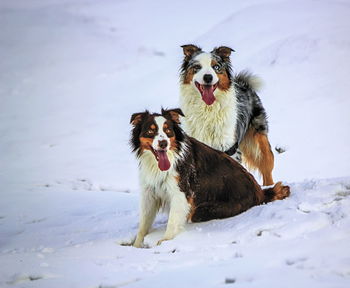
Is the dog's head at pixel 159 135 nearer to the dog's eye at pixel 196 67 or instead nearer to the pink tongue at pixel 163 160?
the pink tongue at pixel 163 160

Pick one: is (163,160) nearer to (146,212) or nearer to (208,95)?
(146,212)

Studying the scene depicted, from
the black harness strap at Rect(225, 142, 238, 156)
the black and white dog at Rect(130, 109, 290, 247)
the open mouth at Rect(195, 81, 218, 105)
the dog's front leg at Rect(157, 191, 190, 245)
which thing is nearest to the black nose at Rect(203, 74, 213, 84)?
the open mouth at Rect(195, 81, 218, 105)

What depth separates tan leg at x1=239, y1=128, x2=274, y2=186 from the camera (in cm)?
684

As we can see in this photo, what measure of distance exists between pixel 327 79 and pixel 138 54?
7.71 metres

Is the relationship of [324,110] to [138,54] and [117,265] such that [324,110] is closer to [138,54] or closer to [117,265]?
[117,265]

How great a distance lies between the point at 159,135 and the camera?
4887 millimetres

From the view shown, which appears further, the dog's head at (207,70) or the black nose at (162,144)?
the dog's head at (207,70)

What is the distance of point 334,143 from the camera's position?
877cm

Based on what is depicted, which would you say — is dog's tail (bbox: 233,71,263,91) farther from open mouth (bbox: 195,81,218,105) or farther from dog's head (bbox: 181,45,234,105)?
open mouth (bbox: 195,81,218,105)

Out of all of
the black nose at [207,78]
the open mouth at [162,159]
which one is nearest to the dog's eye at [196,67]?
the black nose at [207,78]

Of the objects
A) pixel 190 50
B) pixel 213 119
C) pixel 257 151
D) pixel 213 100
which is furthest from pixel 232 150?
pixel 190 50

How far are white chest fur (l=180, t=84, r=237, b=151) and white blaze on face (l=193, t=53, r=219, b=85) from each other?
23cm

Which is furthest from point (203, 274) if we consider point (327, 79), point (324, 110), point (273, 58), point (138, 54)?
point (138, 54)

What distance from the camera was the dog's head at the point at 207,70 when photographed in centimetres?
593
